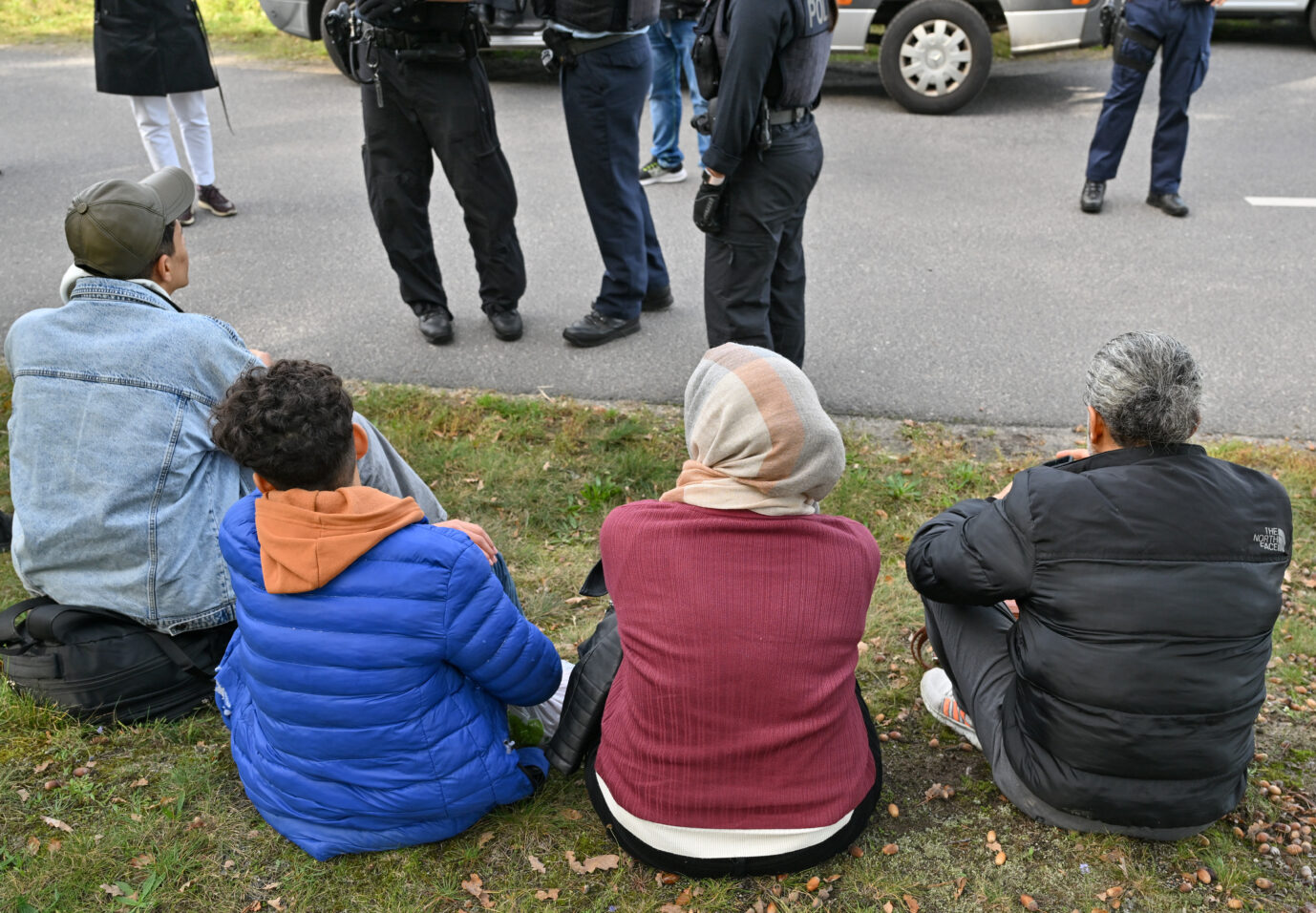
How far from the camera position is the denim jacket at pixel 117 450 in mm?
2715

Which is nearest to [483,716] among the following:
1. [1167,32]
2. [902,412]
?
[902,412]

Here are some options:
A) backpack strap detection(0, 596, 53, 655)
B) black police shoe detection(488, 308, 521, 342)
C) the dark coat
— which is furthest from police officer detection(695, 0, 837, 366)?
the dark coat

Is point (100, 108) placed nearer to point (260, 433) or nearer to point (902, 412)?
point (902, 412)

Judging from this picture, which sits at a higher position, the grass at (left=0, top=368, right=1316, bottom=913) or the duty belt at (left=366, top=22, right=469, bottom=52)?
the duty belt at (left=366, top=22, right=469, bottom=52)

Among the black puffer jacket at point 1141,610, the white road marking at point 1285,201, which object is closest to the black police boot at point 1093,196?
the white road marking at point 1285,201

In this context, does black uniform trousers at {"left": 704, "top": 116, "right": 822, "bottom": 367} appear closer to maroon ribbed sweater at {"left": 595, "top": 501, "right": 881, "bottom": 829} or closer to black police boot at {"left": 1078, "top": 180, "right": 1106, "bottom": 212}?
maroon ribbed sweater at {"left": 595, "top": 501, "right": 881, "bottom": 829}

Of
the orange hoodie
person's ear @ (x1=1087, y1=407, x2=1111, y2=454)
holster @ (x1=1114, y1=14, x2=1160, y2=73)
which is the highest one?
holster @ (x1=1114, y1=14, x2=1160, y2=73)

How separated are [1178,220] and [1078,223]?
2.01 feet

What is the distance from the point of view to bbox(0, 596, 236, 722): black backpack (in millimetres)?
2809

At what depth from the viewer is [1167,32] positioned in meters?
6.12

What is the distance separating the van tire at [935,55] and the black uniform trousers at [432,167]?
4.56m

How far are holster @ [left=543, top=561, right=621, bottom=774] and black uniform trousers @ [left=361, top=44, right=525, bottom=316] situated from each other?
272 cm

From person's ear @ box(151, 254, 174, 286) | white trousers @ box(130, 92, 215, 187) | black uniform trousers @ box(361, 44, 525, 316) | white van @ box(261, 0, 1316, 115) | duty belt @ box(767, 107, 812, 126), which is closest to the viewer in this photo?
person's ear @ box(151, 254, 174, 286)

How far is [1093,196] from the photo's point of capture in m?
6.57
